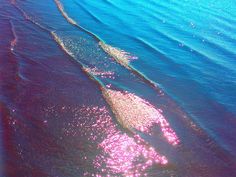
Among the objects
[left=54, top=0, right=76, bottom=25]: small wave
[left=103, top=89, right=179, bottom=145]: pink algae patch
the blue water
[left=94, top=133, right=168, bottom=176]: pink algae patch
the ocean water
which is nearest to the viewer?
[left=94, top=133, right=168, bottom=176]: pink algae patch

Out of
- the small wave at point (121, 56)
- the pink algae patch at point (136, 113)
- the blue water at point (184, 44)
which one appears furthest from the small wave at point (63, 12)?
the pink algae patch at point (136, 113)

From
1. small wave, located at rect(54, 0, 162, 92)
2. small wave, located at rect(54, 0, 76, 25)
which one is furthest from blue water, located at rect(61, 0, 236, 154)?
small wave, located at rect(54, 0, 76, 25)

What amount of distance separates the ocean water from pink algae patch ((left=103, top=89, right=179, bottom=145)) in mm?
33

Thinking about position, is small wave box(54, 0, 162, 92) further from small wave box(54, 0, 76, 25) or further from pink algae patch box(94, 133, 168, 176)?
pink algae patch box(94, 133, 168, 176)

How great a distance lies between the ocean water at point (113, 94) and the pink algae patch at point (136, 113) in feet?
0.11

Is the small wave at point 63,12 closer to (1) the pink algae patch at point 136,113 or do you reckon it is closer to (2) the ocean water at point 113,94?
(2) the ocean water at point 113,94

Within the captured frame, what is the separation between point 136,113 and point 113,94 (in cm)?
135

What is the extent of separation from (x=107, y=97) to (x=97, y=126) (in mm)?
1849

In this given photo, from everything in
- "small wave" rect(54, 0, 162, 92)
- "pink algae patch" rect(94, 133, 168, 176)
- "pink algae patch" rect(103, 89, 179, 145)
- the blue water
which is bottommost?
"pink algae patch" rect(94, 133, 168, 176)

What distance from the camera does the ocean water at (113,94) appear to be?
8672 mm

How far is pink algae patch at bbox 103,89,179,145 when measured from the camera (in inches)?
396

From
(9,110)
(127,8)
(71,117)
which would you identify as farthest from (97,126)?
(127,8)

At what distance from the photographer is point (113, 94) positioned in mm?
11742

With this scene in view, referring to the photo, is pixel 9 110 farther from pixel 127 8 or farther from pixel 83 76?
pixel 127 8
